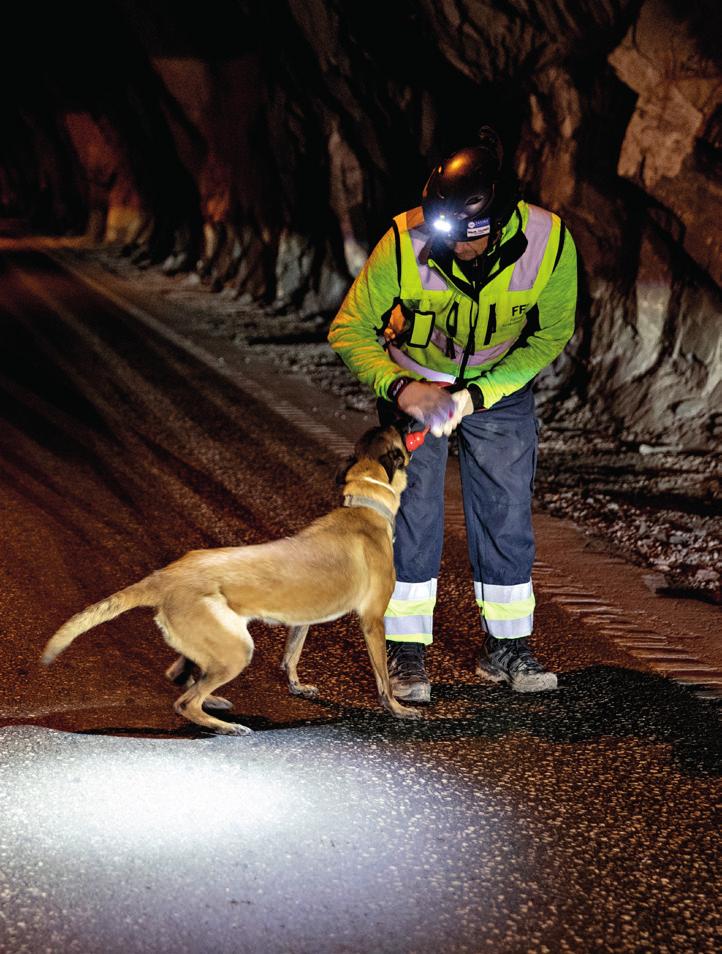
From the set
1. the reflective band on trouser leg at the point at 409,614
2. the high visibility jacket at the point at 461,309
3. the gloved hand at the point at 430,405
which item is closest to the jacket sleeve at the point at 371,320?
the high visibility jacket at the point at 461,309

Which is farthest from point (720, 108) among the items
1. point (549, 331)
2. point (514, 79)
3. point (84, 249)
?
point (84, 249)

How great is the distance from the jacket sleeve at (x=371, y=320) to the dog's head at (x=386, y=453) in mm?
181

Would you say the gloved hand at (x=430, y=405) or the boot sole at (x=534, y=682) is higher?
the gloved hand at (x=430, y=405)

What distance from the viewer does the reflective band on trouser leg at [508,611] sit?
481 centimetres

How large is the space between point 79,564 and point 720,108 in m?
6.10

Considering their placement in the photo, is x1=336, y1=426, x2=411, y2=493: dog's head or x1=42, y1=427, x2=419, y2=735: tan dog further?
x1=336, y1=426, x2=411, y2=493: dog's head

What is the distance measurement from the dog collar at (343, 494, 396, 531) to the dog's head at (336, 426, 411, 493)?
0.33 feet

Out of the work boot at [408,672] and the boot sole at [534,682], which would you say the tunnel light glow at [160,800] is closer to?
the work boot at [408,672]

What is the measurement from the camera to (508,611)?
4820mm

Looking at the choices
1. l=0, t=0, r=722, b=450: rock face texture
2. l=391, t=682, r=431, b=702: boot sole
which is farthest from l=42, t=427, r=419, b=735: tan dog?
l=0, t=0, r=722, b=450: rock face texture

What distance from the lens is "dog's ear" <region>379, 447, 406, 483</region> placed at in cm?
446

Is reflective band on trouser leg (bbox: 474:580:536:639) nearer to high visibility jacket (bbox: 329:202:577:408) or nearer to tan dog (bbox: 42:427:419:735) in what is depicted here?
tan dog (bbox: 42:427:419:735)

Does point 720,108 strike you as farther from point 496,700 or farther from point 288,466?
point 496,700

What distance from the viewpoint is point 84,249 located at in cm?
3247
